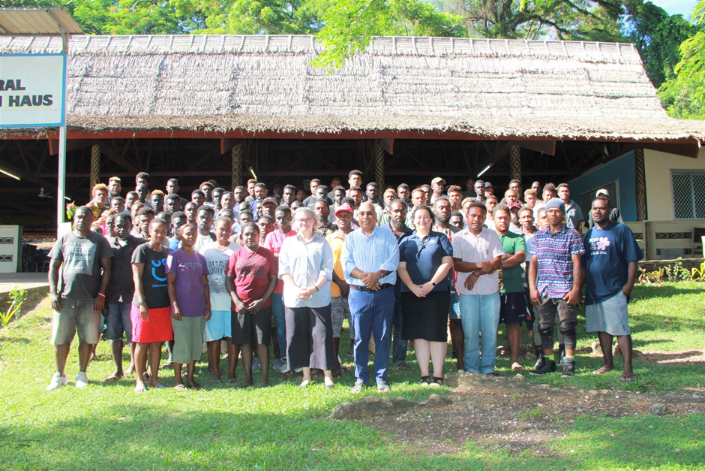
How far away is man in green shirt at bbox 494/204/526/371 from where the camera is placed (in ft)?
19.2

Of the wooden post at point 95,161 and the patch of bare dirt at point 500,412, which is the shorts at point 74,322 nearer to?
the patch of bare dirt at point 500,412

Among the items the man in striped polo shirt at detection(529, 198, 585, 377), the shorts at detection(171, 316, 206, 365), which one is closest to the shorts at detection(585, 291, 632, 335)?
the man in striped polo shirt at detection(529, 198, 585, 377)

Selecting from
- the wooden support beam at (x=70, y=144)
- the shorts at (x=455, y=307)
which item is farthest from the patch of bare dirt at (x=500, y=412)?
the wooden support beam at (x=70, y=144)

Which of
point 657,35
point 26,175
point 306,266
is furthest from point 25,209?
point 657,35

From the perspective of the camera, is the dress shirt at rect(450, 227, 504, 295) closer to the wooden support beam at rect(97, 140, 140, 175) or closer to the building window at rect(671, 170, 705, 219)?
the wooden support beam at rect(97, 140, 140, 175)

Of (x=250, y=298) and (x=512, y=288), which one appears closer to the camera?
→ (x=250, y=298)

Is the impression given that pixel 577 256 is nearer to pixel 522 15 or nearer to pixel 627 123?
pixel 627 123

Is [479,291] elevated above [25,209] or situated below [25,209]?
below

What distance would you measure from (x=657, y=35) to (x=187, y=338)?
28.4m

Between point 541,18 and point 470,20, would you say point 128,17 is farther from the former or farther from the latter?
point 541,18

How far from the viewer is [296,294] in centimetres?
519

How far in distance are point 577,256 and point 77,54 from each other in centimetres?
1194

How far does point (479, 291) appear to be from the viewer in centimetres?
554

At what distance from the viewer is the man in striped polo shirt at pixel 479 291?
5.49 metres
